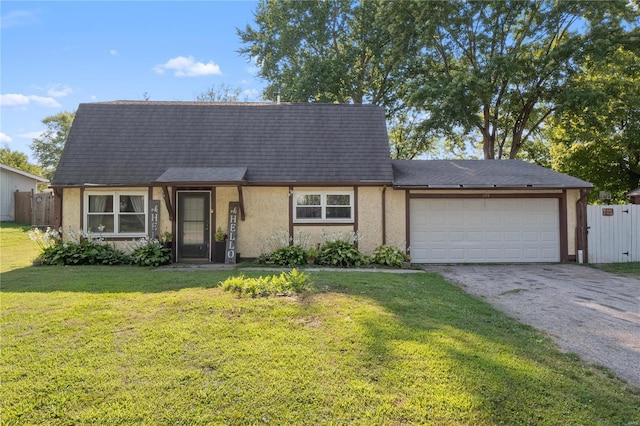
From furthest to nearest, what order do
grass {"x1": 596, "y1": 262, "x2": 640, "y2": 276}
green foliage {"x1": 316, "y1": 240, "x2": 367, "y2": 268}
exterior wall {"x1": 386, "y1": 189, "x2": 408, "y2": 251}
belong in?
exterior wall {"x1": 386, "y1": 189, "x2": 408, "y2": 251}, green foliage {"x1": 316, "y1": 240, "x2": 367, "y2": 268}, grass {"x1": 596, "y1": 262, "x2": 640, "y2": 276}

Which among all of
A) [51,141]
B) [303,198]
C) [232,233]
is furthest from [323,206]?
[51,141]

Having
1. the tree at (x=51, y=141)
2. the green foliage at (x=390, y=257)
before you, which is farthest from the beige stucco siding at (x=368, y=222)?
the tree at (x=51, y=141)

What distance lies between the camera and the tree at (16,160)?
4185 cm

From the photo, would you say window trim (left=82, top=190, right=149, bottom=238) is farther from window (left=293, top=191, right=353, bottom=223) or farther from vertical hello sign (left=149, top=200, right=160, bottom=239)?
window (left=293, top=191, right=353, bottom=223)

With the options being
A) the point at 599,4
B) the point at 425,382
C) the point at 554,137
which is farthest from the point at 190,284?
the point at 554,137

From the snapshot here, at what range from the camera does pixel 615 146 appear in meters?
18.6

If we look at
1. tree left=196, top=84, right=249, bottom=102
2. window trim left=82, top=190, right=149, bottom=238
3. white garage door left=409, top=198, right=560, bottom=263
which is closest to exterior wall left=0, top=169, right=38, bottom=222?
tree left=196, top=84, right=249, bottom=102

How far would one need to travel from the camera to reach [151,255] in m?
10.4

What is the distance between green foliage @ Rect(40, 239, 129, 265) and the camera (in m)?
10.3

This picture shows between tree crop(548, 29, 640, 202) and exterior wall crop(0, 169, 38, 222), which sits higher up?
tree crop(548, 29, 640, 202)

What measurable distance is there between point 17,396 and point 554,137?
81.3 feet

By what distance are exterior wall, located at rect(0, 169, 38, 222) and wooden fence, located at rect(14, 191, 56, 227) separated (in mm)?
1066

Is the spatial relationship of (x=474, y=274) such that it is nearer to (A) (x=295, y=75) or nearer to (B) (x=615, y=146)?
(B) (x=615, y=146)

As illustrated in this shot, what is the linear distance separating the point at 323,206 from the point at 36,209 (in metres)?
17.4
